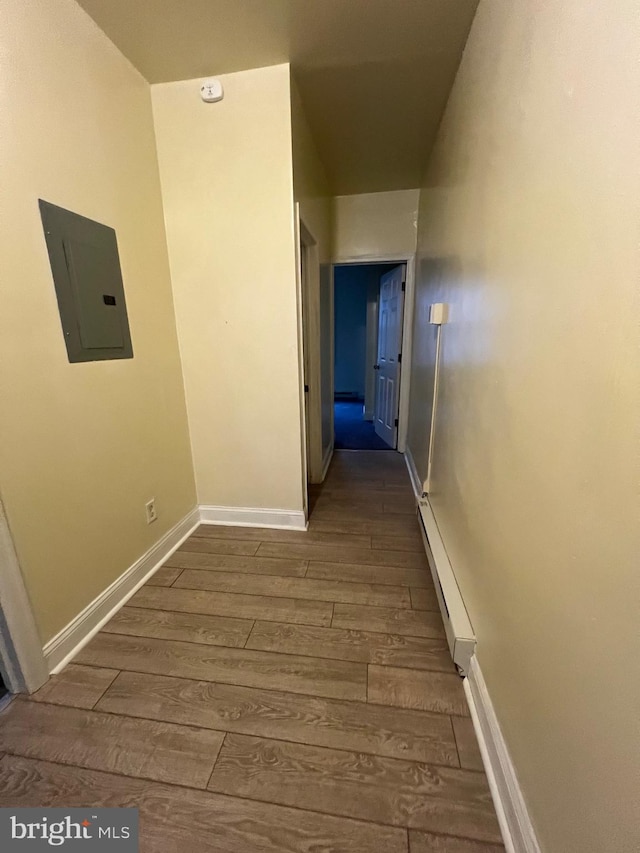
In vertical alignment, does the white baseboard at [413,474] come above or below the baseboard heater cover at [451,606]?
below

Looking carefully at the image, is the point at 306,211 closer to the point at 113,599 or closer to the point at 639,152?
the point at 639,152

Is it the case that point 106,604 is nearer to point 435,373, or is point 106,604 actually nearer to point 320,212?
point 435,373

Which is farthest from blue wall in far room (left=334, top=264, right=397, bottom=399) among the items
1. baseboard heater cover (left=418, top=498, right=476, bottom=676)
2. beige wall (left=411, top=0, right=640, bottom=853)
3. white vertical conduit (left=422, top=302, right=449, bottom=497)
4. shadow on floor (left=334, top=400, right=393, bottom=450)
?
beige wall (left=411, top=0, right=640, bottom=853)

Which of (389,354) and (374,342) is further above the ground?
(374,342)

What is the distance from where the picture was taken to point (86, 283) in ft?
5.07

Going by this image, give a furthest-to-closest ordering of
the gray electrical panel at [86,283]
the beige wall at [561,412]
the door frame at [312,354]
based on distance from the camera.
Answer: the door frame at [312,354] < the gray electrical panel at [86,283] < the beige wall at [561,412]

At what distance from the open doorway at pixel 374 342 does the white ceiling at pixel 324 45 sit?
5.32ft

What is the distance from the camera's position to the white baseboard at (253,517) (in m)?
2.44

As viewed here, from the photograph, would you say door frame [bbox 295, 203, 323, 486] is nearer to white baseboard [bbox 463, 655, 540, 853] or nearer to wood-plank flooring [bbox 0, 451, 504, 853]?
wood-plank flooring [bbox 0, 451, 504, 853]

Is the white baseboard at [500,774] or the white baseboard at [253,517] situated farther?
the white baseboard at [253,517]

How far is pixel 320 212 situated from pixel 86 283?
223 centimetres

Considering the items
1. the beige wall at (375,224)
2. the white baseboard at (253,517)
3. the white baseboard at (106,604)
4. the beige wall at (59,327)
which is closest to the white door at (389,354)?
the beige wall at (375,224)

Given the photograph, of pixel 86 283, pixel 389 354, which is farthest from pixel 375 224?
pixel 86 283

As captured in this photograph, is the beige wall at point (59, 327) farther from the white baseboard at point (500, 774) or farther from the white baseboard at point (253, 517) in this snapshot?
the white baseboard at point (500, 774)
